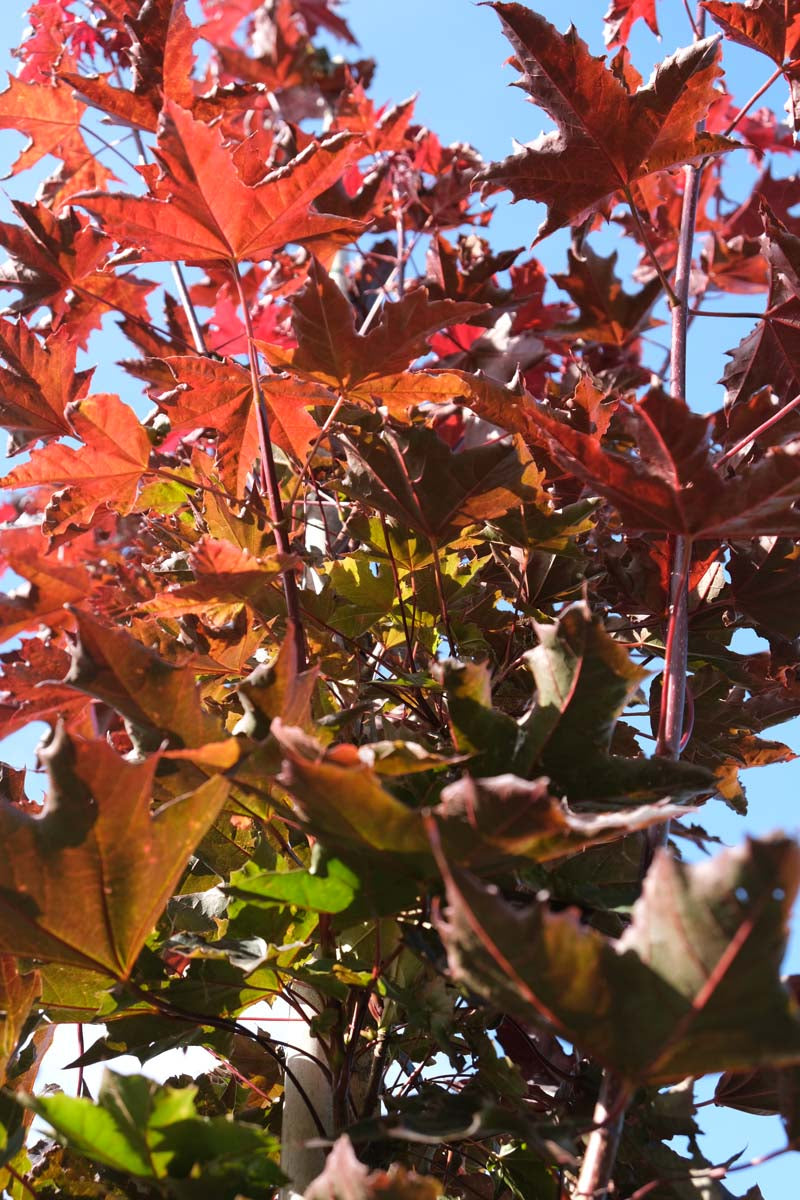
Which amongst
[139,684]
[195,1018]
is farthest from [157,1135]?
[139,684]

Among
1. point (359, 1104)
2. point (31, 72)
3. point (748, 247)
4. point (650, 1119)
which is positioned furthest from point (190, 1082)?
point (31, 72)

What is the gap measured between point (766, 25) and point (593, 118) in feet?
1.05

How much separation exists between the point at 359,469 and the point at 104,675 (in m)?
0.35

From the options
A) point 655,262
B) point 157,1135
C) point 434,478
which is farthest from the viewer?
point 655,262

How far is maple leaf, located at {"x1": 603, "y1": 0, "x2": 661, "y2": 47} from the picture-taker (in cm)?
171

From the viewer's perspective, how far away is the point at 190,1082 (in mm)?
1024

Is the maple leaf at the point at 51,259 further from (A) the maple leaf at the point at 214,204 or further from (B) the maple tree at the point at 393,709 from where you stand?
(A) the maple leaf at the point at 214,204

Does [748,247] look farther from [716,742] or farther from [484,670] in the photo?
[484,670]

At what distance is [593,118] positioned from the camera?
0.98 meters

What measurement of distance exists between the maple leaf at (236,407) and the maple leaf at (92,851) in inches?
19.5

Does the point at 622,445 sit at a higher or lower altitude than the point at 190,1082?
higher

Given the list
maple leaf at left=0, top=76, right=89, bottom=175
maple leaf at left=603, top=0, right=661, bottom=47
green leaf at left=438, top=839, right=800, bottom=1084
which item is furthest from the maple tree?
maple leaf at left=603, top=0, right=661, bottom=47

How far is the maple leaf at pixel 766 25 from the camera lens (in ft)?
3.66

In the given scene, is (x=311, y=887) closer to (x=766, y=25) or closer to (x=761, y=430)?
(x=761, y=430)
